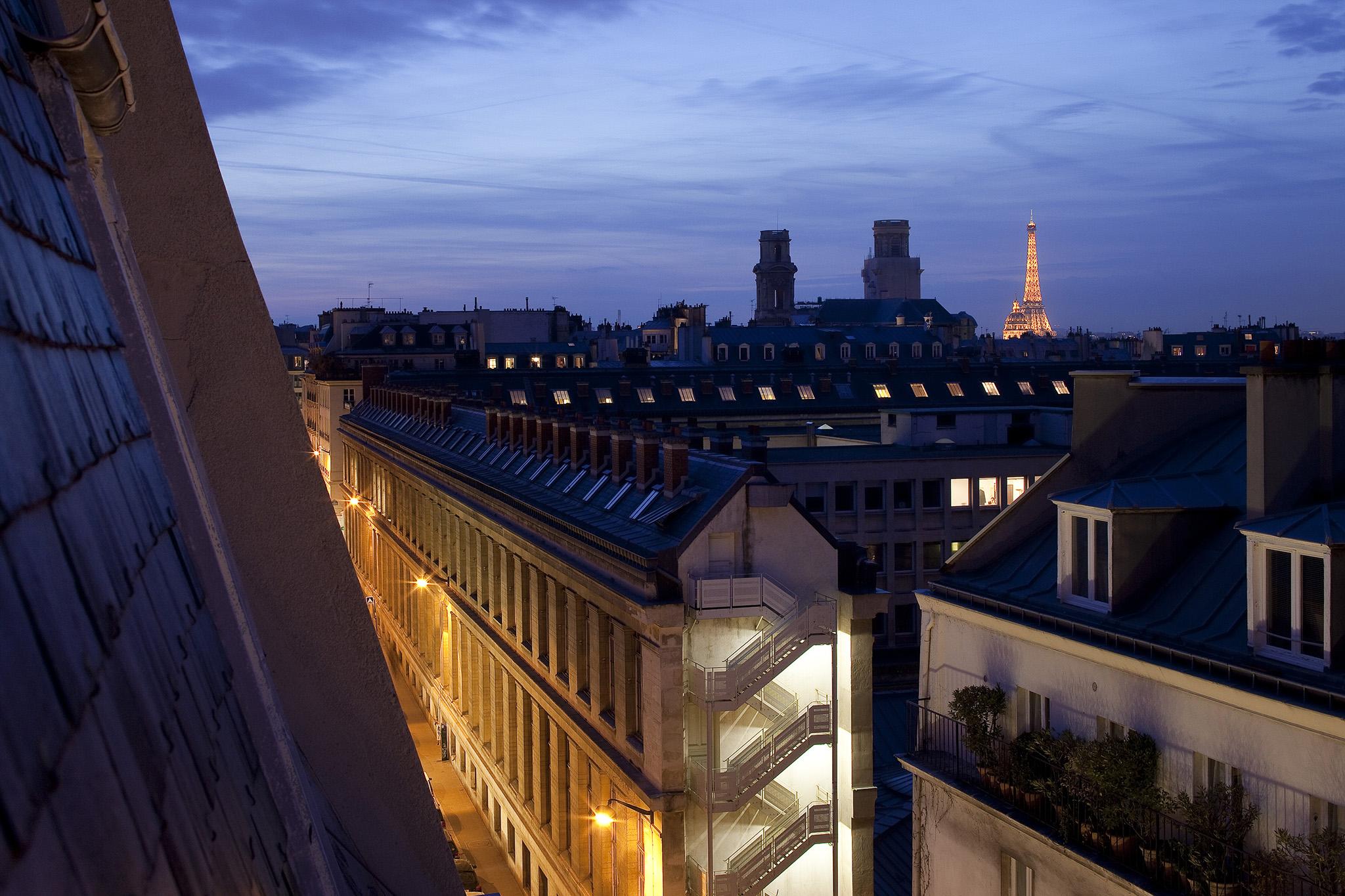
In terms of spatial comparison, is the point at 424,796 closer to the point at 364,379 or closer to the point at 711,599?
the point at 711,599

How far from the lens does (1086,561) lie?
2075 cm

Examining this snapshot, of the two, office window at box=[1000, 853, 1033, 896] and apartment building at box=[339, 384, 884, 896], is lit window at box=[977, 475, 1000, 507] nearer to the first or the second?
apartment building at box=[339, 384, 884, 896]

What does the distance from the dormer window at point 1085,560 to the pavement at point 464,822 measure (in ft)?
68.7

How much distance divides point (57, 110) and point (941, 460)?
6396cm

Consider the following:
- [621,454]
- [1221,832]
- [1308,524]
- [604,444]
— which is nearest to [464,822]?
[604,444]

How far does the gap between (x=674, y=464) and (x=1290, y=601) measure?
18.8 meters

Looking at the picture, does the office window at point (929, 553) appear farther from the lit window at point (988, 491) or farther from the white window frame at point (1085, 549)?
the white window frame at point (1085, 549)

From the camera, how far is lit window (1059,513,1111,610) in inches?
789

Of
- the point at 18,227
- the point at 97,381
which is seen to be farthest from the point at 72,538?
the point at 97,381

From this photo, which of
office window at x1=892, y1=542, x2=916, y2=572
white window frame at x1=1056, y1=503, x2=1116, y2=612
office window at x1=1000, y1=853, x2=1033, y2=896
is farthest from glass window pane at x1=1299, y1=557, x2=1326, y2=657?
office window at x1=892, y1=542, x2=916, y2=572

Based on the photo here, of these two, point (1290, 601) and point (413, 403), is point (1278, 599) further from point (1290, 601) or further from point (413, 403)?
point (413, 403)

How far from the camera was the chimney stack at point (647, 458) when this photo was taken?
116ft

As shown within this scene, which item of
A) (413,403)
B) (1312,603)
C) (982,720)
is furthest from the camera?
(413,403)

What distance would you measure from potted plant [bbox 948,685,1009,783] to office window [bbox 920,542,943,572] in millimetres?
46868
